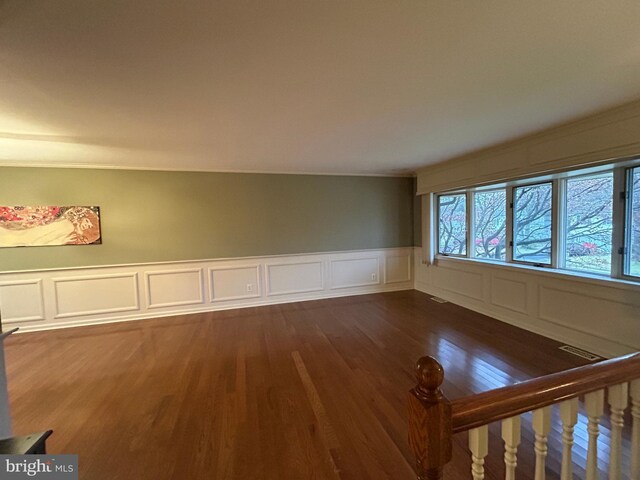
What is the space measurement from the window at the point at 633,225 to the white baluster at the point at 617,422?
8.65ft

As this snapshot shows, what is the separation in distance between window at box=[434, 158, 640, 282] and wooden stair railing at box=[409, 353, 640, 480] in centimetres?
262

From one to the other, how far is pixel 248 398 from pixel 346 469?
3.24 feet

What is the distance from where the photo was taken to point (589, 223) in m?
2.98

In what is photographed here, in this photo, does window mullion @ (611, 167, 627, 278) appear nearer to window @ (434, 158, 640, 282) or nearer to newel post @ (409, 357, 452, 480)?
window @ (434, 158, 640, 282)

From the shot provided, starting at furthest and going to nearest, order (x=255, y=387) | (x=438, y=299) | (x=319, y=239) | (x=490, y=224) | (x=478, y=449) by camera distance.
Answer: (x=319, y=239), (x=438, y=299), (x=490, y=224), (x=255, y=387), (x=478, y=449)

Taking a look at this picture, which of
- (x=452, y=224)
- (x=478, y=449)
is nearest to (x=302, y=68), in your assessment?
(x=478, y=449)

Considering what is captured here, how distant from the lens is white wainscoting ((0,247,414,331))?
3.79 m

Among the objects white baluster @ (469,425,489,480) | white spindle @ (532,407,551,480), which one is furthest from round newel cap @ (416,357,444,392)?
white spindle @ (532,407,551,480)

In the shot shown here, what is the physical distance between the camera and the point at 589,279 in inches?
110

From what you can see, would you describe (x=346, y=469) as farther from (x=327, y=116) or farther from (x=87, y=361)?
(x=87, y=361)

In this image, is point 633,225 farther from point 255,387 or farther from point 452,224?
point 255,387

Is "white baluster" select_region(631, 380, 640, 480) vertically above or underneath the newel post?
underneath

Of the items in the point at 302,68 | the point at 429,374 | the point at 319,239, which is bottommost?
the point at 429,374

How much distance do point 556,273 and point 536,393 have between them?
3.13 metres
